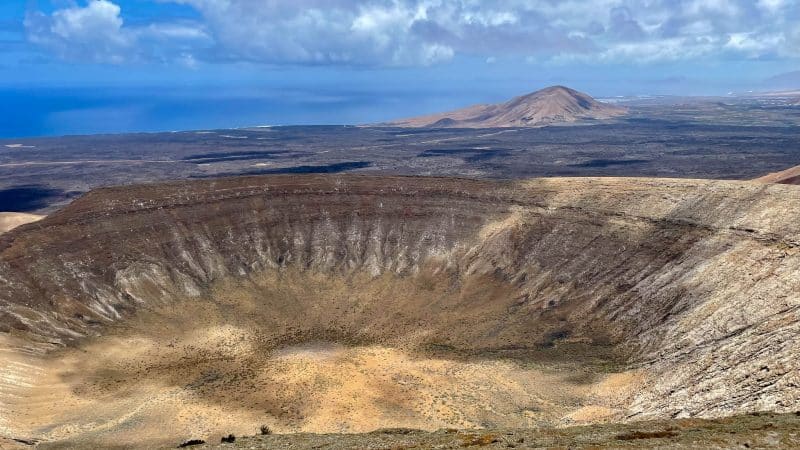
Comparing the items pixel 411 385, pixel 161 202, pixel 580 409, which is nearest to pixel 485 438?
pixel 580 409

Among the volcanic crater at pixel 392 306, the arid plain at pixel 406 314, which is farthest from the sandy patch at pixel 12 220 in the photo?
the volcanic crater at pixel 392 306

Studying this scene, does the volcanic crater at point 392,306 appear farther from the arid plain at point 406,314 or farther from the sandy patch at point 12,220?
the sandy patch at point 12,220

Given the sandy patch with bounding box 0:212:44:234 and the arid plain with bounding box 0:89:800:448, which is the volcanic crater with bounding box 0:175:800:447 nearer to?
the arid plain with bounding box 0:89:800:448

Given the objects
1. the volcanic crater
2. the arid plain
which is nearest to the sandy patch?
the arid plain

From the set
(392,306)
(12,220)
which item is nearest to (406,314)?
(392,306)

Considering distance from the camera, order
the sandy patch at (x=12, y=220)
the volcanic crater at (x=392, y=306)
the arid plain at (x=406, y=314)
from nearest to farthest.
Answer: the arid plain at (x=406, y=314) < the volcanic crater at (x=392, y=306) < the sandy patch at (x=12, y=220)

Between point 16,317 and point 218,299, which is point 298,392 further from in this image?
point 16,317

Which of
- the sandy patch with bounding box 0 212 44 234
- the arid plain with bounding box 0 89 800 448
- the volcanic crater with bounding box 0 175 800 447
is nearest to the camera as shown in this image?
the arid plain with bounding box 0 89 800 448

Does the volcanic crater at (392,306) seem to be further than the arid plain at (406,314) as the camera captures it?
Yes

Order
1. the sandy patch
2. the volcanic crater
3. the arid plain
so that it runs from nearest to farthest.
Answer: the arid plain
the volcanic crater
the sandy patch

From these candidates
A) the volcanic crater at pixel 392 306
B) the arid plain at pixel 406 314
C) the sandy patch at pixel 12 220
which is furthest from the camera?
the sandy patch at pixel 12 220
